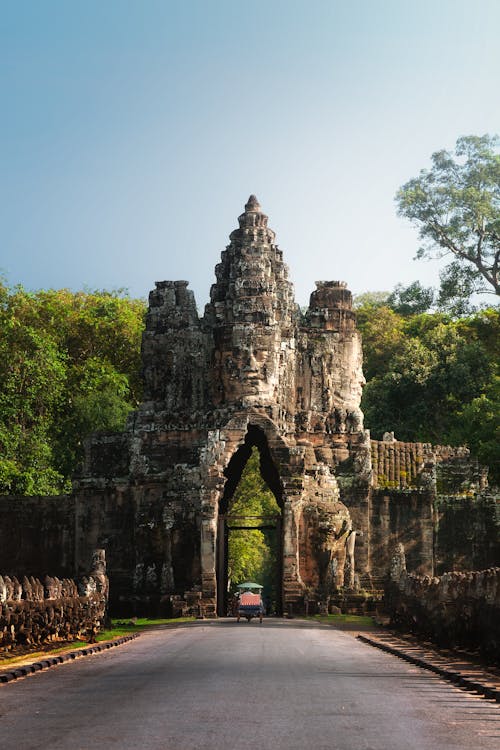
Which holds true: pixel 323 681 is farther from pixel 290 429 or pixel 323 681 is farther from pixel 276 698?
pixel 290 429

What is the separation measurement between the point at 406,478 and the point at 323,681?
30521 millimetres

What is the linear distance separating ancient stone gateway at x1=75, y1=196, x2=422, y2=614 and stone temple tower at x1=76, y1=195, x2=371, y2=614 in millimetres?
48

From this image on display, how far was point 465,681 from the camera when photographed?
51.9ft

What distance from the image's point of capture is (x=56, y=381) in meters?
58.0

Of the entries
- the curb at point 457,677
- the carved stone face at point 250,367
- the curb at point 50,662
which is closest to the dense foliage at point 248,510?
the carved stone face at point 250,367

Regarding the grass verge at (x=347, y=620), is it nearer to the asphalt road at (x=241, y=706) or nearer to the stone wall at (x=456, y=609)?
the stone wall at (x=456, y=609)

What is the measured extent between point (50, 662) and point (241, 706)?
22.4ft

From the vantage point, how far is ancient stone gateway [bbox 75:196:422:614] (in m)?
40.3

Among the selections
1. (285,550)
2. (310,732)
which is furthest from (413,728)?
(285,550)

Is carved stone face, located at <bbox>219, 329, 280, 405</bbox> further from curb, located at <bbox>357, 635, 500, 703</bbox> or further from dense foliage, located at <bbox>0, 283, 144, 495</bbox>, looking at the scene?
curb, located at <bbox>357, 635, 500, 703</bbox>

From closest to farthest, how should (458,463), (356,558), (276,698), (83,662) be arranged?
1. (276,698)
2. (83,662)
3. (356,558)
4. (458,463)

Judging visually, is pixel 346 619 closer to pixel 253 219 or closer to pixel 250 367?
pixel 250 367

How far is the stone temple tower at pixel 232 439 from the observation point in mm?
40281

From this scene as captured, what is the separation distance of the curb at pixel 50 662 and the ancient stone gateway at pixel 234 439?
14125 millimetres
